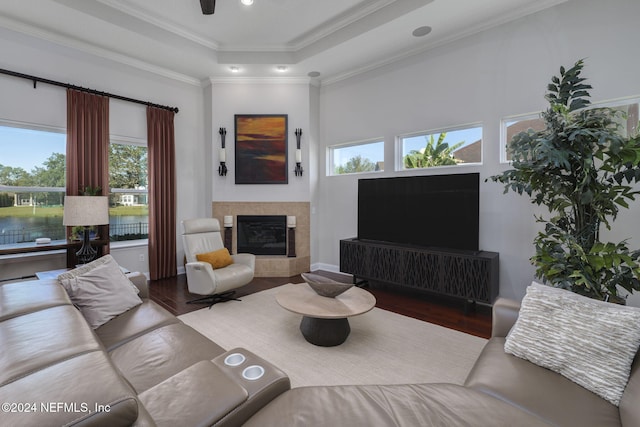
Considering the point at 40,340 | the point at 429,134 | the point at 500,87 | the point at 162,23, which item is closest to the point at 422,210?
the point at 429,134

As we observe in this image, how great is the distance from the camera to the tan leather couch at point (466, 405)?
1.02 m

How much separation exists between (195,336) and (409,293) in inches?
118

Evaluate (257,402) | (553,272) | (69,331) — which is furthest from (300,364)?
(553,272)

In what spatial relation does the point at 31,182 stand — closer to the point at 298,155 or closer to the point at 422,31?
the point at 298,155

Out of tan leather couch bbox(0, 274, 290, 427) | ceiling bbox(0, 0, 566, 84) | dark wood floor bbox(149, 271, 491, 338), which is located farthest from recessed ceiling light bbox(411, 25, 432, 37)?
tan leather couch bbox(0, 274, 290, 427)

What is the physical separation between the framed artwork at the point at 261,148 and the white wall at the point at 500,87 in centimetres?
114

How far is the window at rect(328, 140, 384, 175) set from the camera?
15.2 feet

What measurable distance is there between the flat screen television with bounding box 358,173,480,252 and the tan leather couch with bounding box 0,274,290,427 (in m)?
2.90

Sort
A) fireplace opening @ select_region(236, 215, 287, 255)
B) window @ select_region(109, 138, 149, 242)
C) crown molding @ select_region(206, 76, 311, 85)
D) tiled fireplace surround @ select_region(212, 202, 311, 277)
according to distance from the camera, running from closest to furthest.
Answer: window @ select_region(109, 138, 149, 242), tiled fireplace surround @ select_region(212, 202, 311, 277), crown molding @ select_region(206, 76, 311, 85), fireplace opening @ select_region(236, 215, 287, 255)

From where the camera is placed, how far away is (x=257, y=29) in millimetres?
3906

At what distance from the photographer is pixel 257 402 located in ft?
3.43

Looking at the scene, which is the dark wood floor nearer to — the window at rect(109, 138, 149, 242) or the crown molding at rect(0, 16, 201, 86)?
the window at rect(109, 138, 149, 242)

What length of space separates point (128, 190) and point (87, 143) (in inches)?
34.2

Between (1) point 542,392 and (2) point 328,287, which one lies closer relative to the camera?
(1) point 542,392
